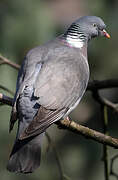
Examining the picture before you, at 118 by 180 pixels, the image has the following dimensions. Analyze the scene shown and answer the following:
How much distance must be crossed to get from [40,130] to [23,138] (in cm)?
15

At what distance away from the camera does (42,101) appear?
3838 millimetres

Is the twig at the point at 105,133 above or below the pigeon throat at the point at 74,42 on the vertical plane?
below

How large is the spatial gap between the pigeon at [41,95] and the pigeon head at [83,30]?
25cm

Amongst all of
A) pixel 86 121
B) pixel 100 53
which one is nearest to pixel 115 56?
pixel 100 53

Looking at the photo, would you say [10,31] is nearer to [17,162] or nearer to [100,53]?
[100,53]

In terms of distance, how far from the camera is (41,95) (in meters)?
3.86

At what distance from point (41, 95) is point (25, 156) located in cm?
50

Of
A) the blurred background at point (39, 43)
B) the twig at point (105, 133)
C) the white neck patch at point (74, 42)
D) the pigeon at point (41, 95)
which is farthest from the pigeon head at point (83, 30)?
the blurred background at point (39, 43)

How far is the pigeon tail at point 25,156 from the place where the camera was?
3842 millimetres

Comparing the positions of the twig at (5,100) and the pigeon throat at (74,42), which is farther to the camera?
the pigeon throat at (74,42)

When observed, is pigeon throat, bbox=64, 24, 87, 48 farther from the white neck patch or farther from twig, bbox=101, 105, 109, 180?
twig, bbox=101, 105, 109, 180

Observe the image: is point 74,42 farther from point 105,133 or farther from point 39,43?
point 39,43

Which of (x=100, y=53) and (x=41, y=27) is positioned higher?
(x=41, y=27)

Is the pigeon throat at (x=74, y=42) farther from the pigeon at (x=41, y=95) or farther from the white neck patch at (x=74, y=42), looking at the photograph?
the pigeon at (x=41, y=95)
